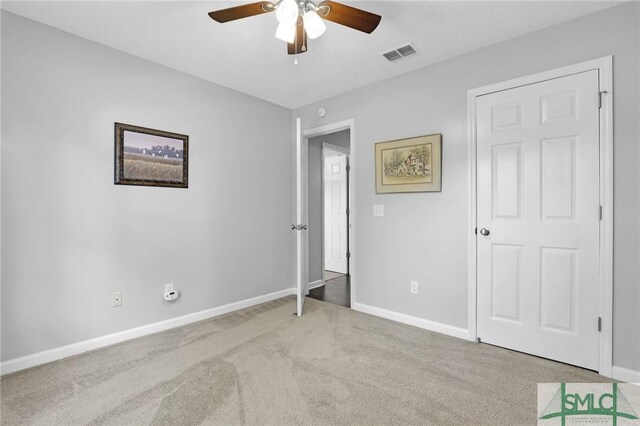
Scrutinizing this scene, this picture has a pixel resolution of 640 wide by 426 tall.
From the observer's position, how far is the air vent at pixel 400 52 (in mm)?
2521

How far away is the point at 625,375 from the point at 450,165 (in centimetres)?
188

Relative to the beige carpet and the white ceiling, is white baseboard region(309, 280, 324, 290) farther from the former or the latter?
the white ceiling

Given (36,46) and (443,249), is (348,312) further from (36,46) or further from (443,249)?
(36,46)

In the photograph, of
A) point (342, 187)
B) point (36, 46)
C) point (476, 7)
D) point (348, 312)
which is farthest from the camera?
point (342, 187)

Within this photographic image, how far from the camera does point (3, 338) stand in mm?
2049

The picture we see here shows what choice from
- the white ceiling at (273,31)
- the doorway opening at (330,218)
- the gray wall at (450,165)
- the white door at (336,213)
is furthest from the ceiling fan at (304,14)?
the white door at (336,213)

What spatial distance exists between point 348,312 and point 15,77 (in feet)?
11.3

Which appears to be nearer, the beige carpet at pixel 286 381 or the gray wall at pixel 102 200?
the beige carpet at pixel 286 381

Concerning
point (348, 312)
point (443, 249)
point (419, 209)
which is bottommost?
point (348, 312)

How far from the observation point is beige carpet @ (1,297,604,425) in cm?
165

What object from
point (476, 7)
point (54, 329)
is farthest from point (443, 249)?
point (54, 329)

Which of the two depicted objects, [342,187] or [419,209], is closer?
[419,209]

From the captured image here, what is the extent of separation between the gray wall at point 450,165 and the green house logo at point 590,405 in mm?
341

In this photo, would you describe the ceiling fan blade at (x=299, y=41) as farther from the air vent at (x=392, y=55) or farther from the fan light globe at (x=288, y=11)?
the air vent at (x=392, y=55)
